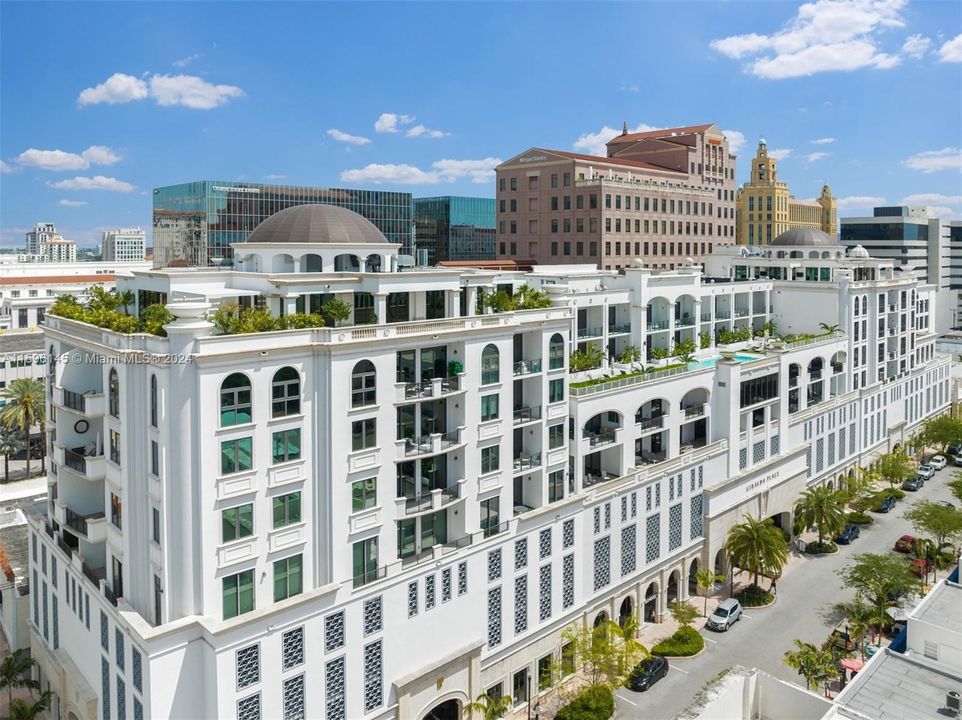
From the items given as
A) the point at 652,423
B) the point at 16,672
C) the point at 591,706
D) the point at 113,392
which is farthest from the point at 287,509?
the point at 652,423

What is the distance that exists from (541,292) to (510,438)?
10137 millimetres

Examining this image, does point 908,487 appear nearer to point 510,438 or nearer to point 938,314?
point 510,438

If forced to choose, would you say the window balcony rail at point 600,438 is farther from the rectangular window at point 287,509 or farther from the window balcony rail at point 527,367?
the rectangular window at point 287,509

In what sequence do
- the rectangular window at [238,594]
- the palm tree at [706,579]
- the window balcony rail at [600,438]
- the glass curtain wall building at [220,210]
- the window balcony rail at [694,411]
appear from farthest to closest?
the glass curtain wall building at [220,210]
the window balcony rail at [694,411]
the palm tree at [706,579]
the window balcony rail at [600,438]
the rectangular window at [238,594]

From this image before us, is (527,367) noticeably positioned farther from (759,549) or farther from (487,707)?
(759,549)

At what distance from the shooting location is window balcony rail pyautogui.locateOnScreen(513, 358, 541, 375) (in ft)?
143

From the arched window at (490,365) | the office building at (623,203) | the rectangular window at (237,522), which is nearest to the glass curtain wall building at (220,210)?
the office building at (623,203)

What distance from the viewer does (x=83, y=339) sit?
3766cm

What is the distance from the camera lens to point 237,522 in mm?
32625

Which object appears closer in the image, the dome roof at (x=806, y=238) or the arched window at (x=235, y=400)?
the arched window at (x=235, y=400)

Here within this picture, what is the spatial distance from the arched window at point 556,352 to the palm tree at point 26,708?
31.6 m

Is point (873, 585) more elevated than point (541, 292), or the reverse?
point (541, 292)

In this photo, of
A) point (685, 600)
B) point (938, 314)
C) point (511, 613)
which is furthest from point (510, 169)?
point (938, 314)

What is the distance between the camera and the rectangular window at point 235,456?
32.1m
